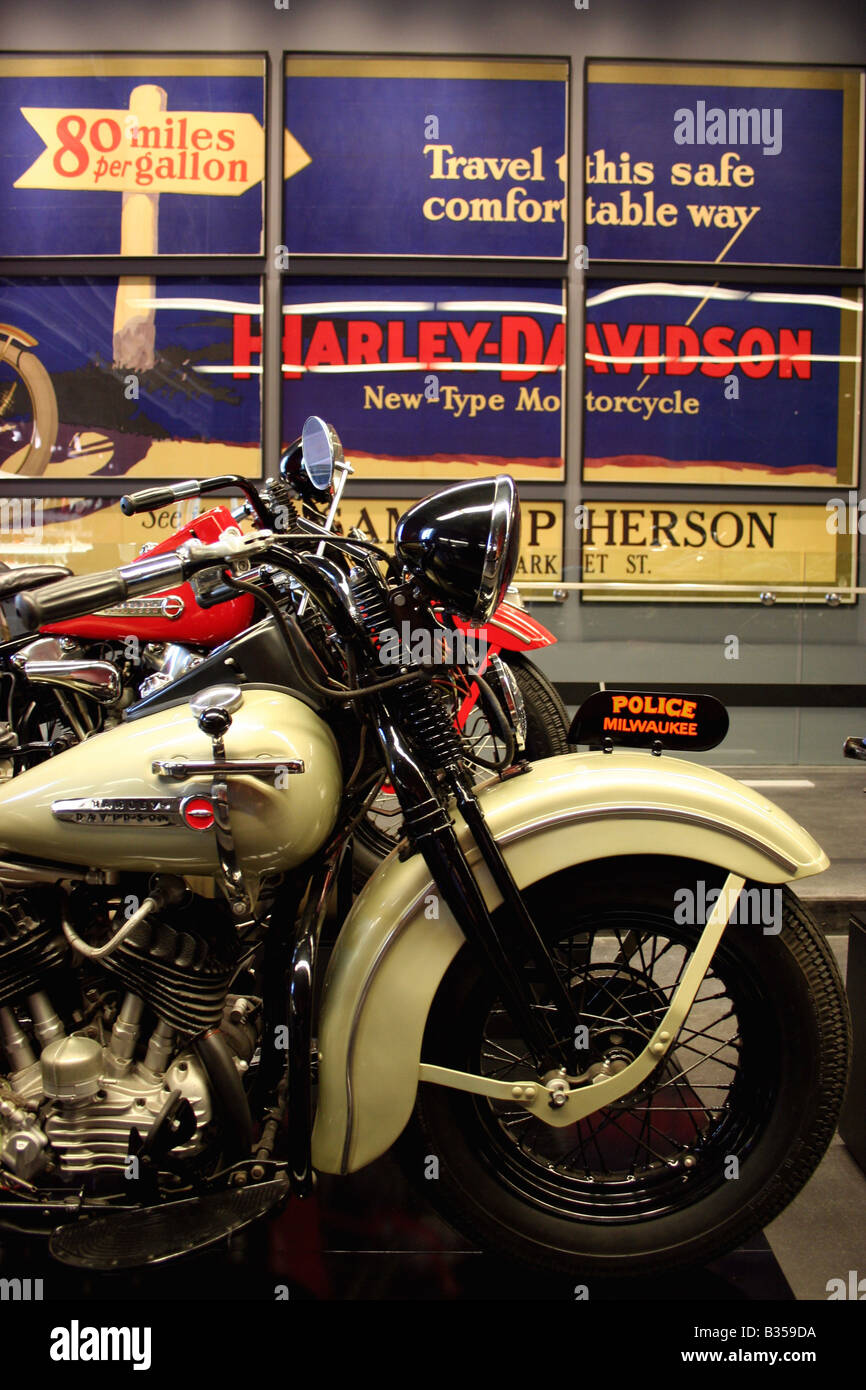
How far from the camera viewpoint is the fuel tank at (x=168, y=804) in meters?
1.39

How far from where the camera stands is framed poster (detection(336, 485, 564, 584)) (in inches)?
229

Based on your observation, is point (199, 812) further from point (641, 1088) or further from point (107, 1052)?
point (641, 1088)

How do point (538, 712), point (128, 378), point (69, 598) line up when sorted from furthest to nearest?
1. point (128, 378)
2. point (538, 712)
3. point (69, 598)

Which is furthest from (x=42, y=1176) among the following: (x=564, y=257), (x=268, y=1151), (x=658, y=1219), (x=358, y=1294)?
(x=564, y=257)

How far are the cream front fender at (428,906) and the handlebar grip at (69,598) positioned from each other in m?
0.59

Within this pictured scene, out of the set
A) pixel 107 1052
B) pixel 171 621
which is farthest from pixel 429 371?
pixel 107 1052

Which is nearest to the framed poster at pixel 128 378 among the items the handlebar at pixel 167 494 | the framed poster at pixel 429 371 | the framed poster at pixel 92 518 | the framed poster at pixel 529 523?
the framed poster at pixel 92 518

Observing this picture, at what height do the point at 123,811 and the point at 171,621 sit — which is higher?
the point at 171,621

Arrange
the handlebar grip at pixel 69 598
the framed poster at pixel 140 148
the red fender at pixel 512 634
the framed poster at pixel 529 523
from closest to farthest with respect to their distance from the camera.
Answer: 1. the handlebar grip at pixel 69 598
2. the red fender at pixel 512 634
3. the framed poster at pixel 140 148
4. the framed poster at pixel 529 523

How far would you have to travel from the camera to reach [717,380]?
19.1ft

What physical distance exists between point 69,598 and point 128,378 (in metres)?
4.97

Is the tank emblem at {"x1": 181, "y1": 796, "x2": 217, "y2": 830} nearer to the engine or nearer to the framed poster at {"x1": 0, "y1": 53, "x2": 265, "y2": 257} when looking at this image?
the engine

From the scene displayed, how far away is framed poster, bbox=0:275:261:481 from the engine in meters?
4.54

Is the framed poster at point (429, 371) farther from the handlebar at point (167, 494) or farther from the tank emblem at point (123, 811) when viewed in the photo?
the tank emblem at point (123, 811)
